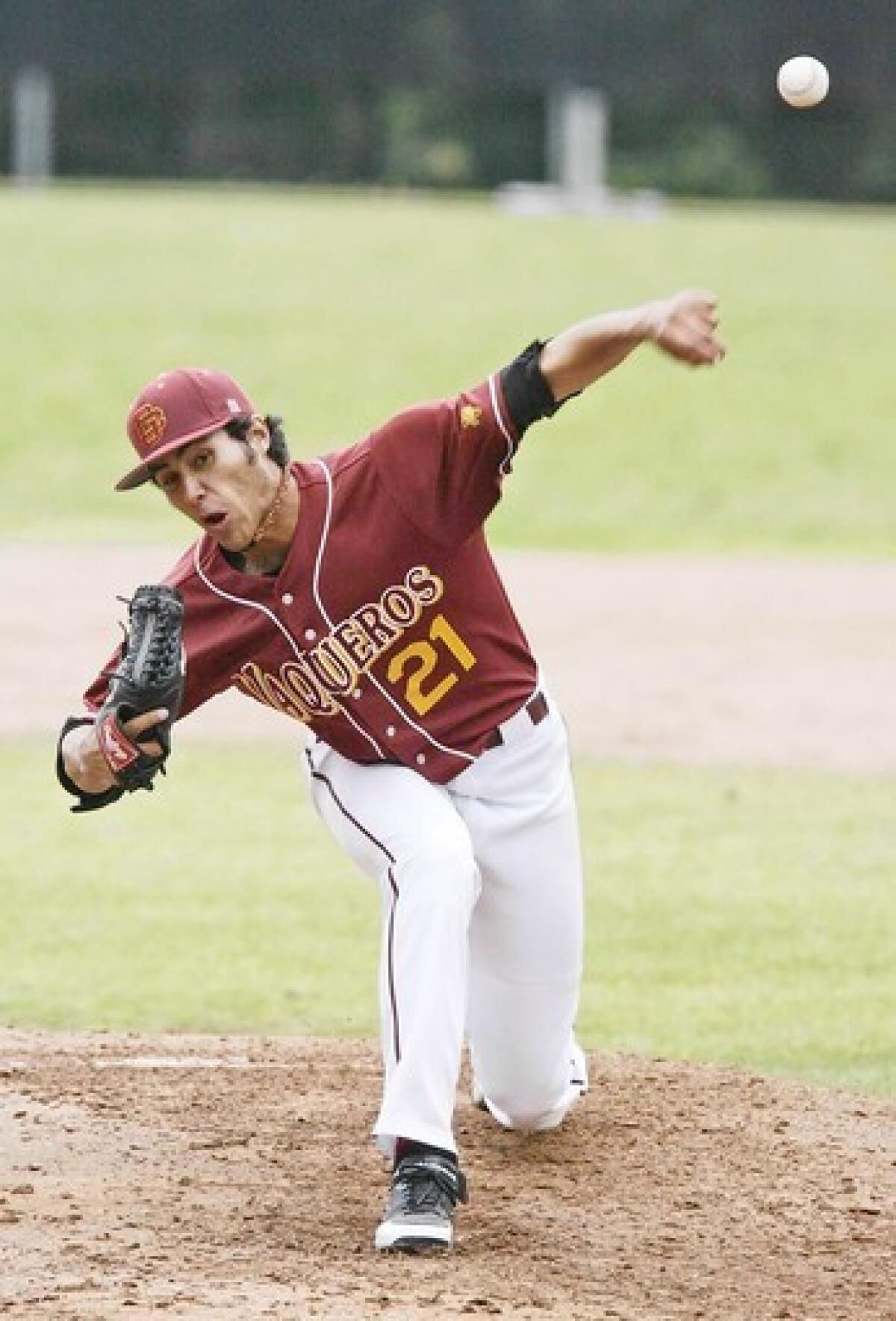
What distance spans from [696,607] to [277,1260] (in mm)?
9989

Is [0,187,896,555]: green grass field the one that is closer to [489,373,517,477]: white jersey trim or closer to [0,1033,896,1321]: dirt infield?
[0,1033,896,1321]: dirt infield

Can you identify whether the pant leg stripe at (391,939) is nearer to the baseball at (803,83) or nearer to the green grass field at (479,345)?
the baseball at (803,83)

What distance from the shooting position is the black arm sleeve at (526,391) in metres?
4.54

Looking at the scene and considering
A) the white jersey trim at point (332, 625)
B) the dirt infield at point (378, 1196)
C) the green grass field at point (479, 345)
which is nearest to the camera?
the dirt infield at point (378, 1196)

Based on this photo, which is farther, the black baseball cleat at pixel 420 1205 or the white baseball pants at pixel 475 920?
the white baseball pants at pixel 475 920

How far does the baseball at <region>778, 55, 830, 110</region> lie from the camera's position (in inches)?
211

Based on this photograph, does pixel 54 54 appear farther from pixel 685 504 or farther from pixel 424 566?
pixel 424 566

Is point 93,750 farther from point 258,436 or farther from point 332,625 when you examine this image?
point 258,436

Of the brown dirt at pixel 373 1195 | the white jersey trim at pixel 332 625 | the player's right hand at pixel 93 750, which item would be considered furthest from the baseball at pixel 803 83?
the brown dirt at pixel 373 1195

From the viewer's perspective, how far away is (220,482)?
14.8 ft

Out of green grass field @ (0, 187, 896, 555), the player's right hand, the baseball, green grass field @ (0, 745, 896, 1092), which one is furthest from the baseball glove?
green grass field @ (0, 187, 896, 555)

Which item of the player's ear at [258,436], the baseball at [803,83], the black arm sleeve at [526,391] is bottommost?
the player's ear at [258,436]

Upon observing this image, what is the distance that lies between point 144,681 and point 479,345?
19.0 meters

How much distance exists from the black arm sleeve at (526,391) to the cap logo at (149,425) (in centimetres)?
63
